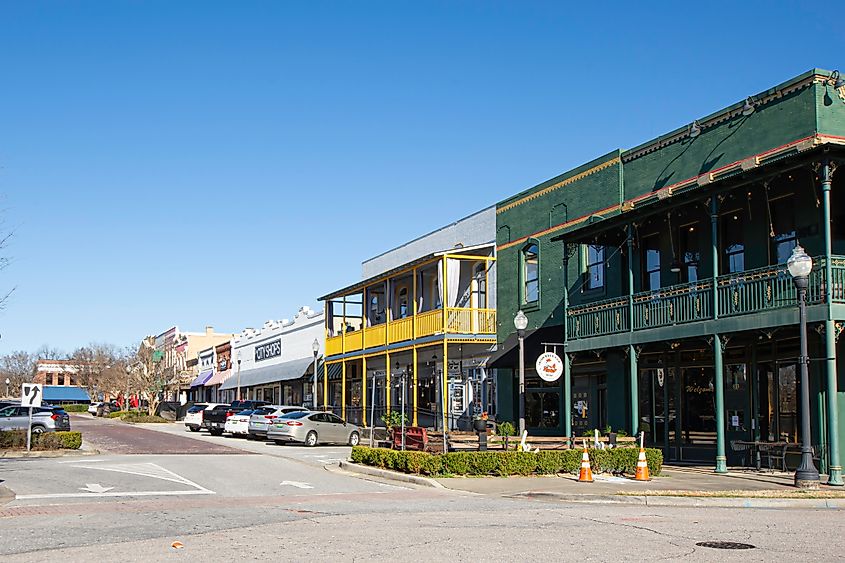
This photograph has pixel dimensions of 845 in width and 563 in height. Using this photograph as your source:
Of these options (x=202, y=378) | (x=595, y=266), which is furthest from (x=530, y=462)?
(x=202, y=378)

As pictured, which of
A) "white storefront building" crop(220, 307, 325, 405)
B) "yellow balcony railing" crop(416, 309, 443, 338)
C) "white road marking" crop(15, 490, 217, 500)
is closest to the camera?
"white road marking" crop(15, 490, 217, 500)

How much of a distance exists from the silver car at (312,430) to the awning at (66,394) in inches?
2910

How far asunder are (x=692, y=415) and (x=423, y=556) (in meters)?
16.0

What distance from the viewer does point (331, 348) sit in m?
44.7

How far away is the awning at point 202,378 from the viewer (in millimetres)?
74819

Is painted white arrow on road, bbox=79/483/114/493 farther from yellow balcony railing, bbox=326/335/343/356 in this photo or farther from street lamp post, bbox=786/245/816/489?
A: yellow balcony railing, bbox=326/335/343/356

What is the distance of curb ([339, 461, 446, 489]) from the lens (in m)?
20.4

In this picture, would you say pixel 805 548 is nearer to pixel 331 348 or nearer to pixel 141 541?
pixel 141 541

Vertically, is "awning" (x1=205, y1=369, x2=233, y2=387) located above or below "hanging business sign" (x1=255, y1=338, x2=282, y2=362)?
below

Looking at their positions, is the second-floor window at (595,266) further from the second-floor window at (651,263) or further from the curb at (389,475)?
the curb at (389,475)

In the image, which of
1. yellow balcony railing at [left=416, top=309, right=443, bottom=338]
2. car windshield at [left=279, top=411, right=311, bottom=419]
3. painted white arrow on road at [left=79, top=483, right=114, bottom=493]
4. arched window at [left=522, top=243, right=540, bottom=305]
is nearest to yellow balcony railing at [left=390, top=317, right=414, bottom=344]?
yellow balcony railing at [left=416, top=309, right=443, bottom=338]

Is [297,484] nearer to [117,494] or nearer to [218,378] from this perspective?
[117,494]

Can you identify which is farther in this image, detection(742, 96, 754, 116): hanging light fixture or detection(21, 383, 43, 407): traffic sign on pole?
detection(21, 383, 43, 407): traffic sign on pole

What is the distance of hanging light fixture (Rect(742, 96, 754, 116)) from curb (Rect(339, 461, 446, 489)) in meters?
11.3
